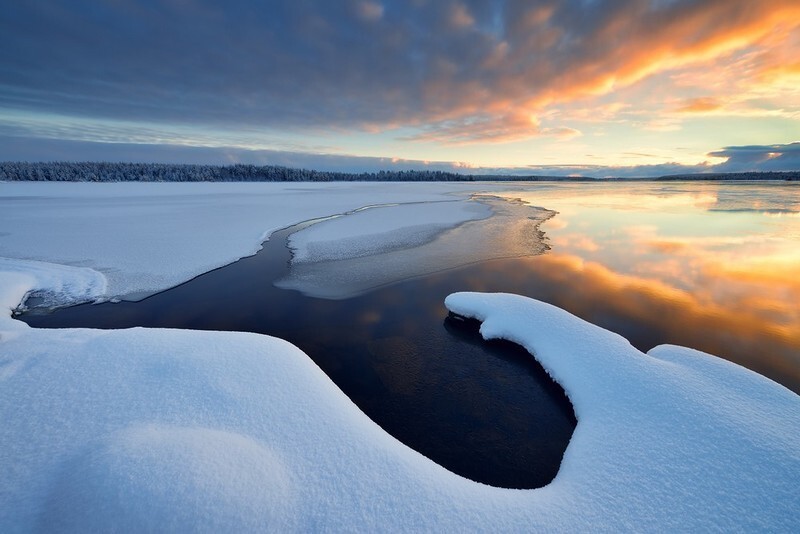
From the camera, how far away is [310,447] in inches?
103

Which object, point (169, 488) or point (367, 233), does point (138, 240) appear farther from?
Answer: point (169, 488)

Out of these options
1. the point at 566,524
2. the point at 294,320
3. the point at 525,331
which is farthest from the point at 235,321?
the point at 566,524

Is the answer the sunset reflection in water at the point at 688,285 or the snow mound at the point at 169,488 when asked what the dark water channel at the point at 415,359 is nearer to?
the snow mound at the point at 169,488

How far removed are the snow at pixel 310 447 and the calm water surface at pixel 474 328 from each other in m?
0.50

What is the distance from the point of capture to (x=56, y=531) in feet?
6.11

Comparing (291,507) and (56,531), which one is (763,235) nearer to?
(291,507)

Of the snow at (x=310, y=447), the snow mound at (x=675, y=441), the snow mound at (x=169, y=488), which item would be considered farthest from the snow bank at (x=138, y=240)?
the snow mound at (x=675, y=441)

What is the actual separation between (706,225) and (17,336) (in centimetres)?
2112

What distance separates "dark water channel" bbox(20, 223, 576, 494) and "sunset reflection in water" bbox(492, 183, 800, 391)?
6.10ft

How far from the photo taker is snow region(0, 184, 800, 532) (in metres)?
2.07

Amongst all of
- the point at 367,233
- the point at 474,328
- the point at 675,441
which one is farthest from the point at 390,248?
the point at 675,441

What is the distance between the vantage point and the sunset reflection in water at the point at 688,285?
5.16 meters

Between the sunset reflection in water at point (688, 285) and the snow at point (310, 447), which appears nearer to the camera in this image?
the snow at point (310, 447)

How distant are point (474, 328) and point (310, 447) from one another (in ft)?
11.4
